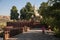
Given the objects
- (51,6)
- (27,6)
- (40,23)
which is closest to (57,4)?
(51,6)

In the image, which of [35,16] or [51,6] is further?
[35,16]

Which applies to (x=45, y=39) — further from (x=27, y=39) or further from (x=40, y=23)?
(x=40, y=23)

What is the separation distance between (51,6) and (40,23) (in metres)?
20.4

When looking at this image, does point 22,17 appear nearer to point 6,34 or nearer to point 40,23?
point 40,23

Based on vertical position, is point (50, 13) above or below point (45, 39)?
above

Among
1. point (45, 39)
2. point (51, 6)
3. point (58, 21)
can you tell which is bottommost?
point (45, 39)

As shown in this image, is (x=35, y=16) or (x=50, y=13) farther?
(x=35, y=16)

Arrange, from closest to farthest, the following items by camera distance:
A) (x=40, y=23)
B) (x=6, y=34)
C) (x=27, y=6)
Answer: (x=6, y=34)
(x=40, y=23)
(x=27, y=6)

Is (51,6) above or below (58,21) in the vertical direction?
above

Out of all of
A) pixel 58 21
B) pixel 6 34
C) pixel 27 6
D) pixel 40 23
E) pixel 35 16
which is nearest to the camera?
pixel 58 21

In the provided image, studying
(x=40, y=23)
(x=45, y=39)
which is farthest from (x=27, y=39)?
(x=40, y=23)

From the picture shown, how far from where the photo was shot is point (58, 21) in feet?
56.5

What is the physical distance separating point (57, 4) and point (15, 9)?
44194 millimetres

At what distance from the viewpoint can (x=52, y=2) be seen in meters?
Answer: 19.0
